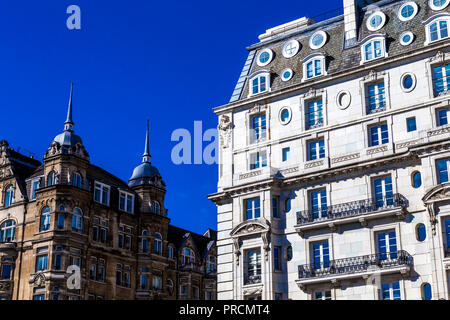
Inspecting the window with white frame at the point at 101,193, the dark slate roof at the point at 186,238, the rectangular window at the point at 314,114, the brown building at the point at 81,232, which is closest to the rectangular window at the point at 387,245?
the rectangular window at the point at 314,114

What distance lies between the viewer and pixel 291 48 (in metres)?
52.1

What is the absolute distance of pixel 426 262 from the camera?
40656 mm

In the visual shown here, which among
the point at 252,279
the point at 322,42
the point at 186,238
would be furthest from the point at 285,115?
the point at 186,238

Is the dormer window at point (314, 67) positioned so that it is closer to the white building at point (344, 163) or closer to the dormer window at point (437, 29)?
the white building at point (344, 163)

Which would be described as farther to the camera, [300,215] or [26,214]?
[26,214]

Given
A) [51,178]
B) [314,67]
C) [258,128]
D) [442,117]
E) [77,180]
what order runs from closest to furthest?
[442,117] → [314,67] → [258,128] → [51,178] → [77,180]

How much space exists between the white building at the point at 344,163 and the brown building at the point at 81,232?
24.9m

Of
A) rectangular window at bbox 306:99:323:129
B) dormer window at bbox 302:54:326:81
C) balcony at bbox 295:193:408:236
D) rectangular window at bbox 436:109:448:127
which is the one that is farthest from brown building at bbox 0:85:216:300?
rectangular window at bbox 436:109:448:127

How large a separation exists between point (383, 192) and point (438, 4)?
43.1 feet

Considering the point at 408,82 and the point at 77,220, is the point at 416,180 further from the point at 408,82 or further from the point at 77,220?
the point at 77,220

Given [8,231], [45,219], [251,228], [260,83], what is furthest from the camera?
[8,231]
